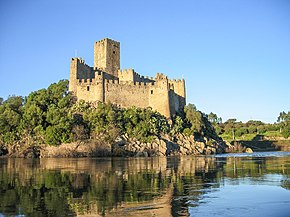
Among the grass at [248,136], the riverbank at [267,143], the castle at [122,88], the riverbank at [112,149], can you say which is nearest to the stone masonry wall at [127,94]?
the castle at [122,88]

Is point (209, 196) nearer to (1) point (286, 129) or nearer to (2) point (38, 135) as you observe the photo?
(2) point (38, 135)

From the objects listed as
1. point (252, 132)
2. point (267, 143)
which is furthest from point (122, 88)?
point (252, 132)

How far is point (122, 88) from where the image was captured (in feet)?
189

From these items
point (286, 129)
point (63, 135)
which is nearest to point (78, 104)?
point (63, 135)

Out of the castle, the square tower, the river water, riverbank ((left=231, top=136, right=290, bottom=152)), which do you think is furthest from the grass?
the river water

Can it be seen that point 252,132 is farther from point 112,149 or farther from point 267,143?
point 112,149

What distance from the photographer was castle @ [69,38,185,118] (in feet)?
185

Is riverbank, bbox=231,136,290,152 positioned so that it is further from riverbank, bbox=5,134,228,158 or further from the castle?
riverbank, bbox=5,134,228,158

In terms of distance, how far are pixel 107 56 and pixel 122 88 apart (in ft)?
34.2

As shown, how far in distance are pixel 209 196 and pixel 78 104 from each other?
46.1 meters

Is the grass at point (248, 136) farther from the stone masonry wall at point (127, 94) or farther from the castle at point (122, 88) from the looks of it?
the stone masonry wall at point (127, 94)

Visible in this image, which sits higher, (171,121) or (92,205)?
(171,121)

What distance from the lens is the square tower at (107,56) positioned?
64.2 metres

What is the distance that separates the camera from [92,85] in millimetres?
56094
